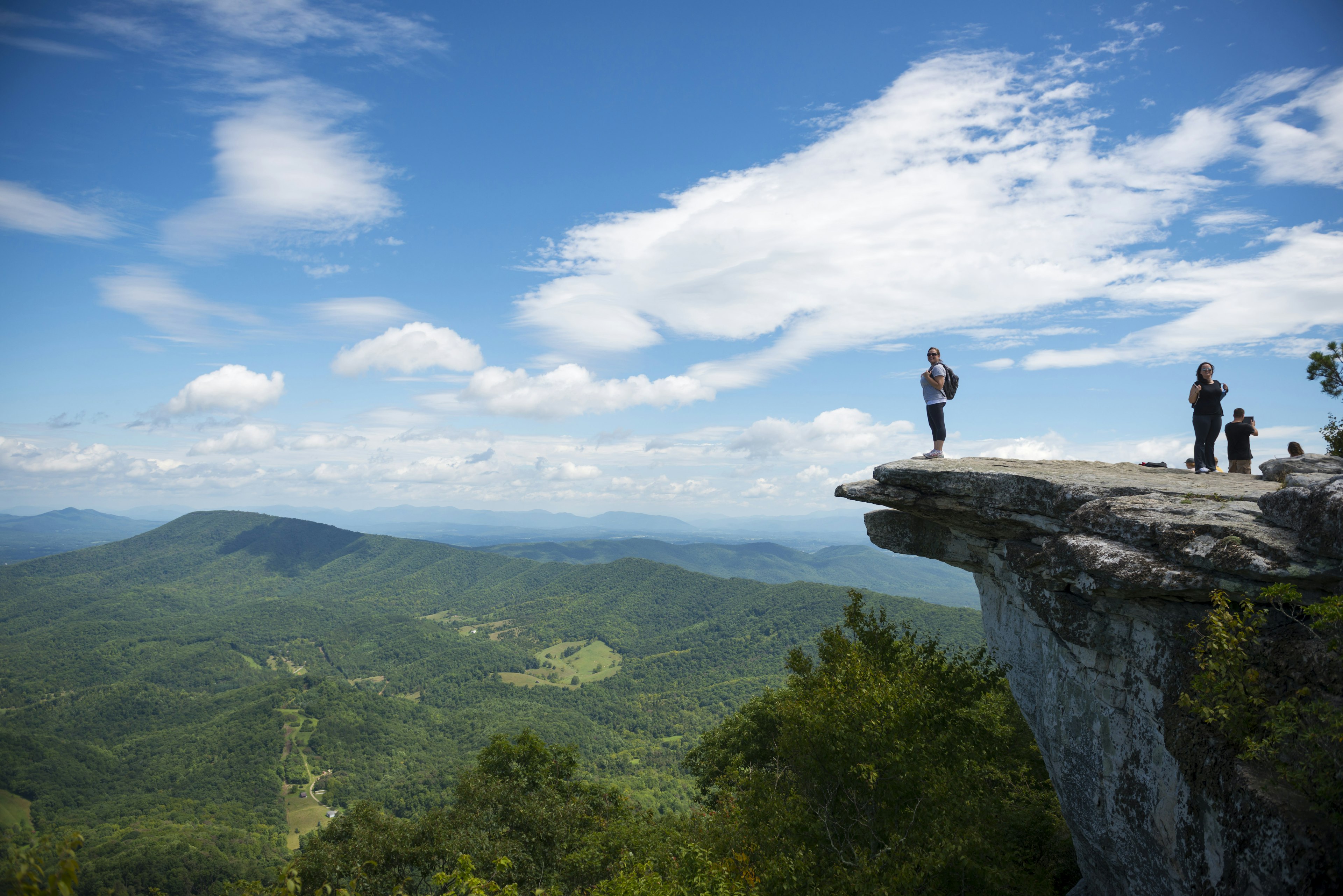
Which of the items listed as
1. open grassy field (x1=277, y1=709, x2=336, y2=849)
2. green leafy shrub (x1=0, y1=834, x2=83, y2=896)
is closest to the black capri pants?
green leafy shrub (x1=0, y1=834, x2=83, y2=896)

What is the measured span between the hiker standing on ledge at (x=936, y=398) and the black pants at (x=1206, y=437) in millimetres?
243

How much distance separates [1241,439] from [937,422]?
820 cm

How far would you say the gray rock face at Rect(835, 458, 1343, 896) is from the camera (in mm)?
7734

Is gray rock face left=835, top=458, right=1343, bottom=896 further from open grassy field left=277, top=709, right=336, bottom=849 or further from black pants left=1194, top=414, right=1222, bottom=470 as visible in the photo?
open grassy field left=277, top=709, right=336, bottom=849

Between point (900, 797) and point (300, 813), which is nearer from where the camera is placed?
point (900, 797)

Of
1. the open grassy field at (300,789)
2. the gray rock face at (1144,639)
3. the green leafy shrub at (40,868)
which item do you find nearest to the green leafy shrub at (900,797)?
the gray rock face at (1144,639)

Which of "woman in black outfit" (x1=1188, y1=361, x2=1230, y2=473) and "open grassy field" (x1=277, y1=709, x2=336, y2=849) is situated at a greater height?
"woman in black outfit" (x1=1188, y1=361, x2=1230, y2=473)

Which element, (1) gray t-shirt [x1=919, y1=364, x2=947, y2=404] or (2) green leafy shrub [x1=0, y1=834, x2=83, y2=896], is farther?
(1) gray t-shirt [x1=919, y1=364, x2=947, y2=404]

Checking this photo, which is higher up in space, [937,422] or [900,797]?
[937,422]

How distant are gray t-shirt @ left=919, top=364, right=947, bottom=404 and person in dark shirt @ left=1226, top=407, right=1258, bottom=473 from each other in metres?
8.02

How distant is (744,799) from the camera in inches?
786

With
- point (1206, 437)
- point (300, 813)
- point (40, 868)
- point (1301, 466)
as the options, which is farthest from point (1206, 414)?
point (300, 813)

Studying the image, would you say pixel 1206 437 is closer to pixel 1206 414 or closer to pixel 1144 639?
pixel 1206 414

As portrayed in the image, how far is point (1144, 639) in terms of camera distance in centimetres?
1001
